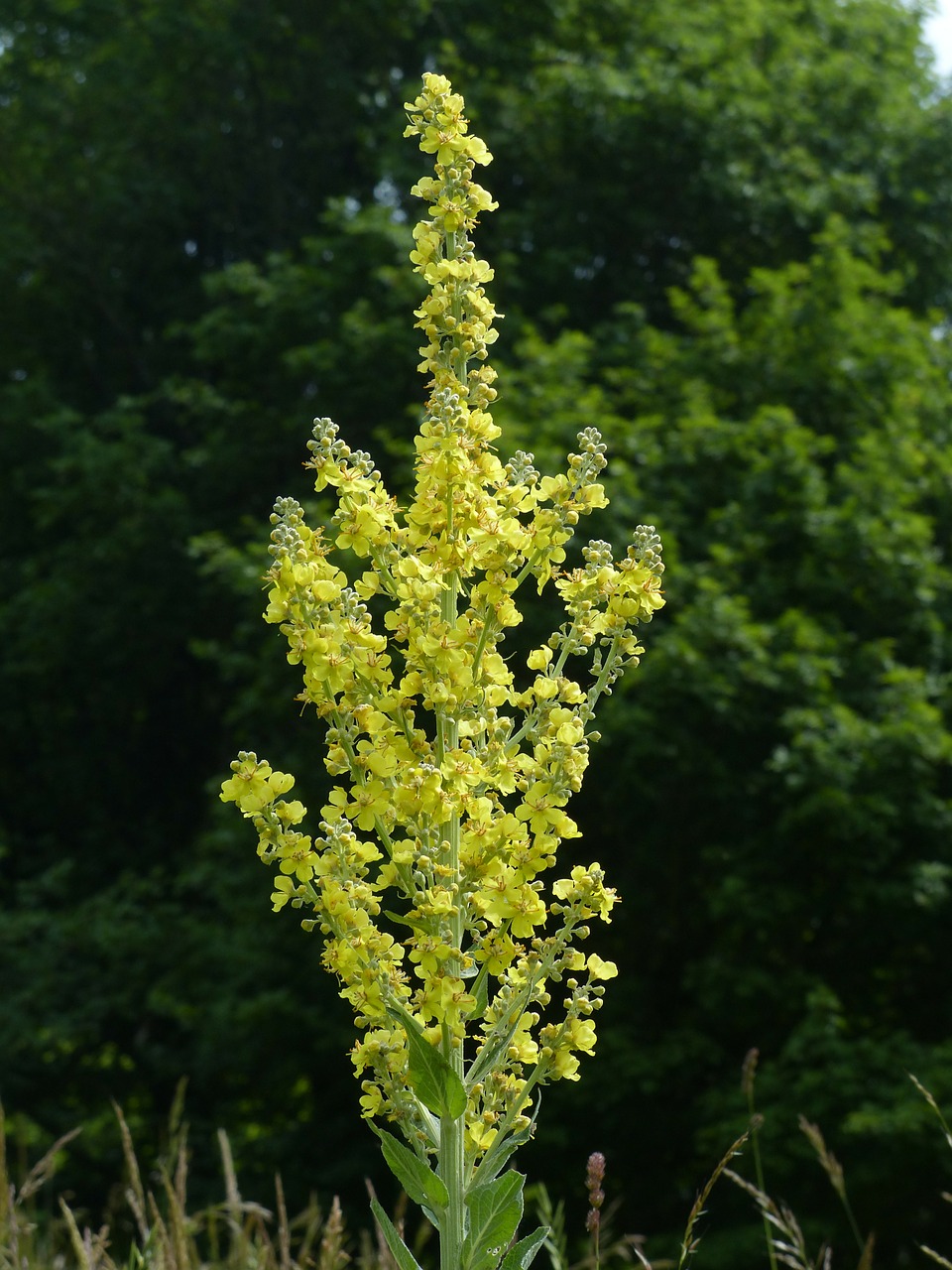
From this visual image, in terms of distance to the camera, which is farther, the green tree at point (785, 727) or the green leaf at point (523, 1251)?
the green tree at point (785, 727)

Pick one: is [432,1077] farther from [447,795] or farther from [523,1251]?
[447,795]

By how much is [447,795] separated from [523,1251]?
76 cm

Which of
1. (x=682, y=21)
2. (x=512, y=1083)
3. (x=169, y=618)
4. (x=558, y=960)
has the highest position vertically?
(x=682, y=21)

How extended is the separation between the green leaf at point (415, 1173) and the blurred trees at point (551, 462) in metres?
7.25

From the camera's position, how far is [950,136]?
13.8m

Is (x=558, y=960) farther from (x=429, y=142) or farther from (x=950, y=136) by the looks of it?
(x=950, y=136)

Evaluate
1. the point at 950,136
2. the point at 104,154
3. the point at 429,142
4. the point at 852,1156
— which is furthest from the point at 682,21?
the point at 429,142

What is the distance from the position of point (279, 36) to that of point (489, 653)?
44.4ft

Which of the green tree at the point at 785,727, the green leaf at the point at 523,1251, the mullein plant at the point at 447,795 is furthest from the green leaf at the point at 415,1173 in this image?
the green tree at the point at 785,727

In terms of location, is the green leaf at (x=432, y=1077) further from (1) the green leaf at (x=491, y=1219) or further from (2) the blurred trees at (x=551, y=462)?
(2) the blurred trees at (x=551, y=462)

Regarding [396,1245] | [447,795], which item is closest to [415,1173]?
[396,1245]

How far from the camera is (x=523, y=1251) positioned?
2293mm

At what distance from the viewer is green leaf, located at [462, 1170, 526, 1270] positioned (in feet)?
7.29

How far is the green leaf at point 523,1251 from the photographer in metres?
2.27
